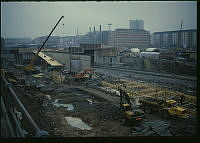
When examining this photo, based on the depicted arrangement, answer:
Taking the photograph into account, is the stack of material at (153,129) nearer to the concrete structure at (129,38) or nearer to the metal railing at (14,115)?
the metal railing at (14,115)

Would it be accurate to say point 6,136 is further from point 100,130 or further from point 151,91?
point 151,91

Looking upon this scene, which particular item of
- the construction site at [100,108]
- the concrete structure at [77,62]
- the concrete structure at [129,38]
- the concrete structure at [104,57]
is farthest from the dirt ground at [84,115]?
the concrete structure at [129,38]

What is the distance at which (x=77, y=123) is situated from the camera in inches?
400

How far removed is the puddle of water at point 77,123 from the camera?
380 inches

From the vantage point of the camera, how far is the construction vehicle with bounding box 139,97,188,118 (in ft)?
33.2

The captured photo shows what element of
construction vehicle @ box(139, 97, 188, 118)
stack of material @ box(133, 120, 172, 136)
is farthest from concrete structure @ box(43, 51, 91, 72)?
stack of material @ box(133, 120, 172, 136)

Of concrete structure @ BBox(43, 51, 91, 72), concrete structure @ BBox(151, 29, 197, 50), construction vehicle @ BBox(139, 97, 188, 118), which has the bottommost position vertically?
construction vehicle @ BBox(139, 97, 188, 118)

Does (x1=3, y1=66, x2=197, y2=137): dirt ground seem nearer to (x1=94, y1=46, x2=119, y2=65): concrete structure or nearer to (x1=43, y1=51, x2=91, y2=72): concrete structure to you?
(x1=43, y1=51, x2=91, y2=72): concrete structure

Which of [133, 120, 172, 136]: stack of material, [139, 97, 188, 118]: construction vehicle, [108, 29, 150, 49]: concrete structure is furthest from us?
[108, 29, 150, 49]: concrete structure

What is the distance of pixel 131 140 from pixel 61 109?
19.4 ft

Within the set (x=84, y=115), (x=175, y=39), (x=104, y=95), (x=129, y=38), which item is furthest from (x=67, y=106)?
(x=175, y=39)

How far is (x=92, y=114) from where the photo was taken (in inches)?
439

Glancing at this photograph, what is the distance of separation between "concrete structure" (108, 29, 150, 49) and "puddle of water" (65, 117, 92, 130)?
61.2 m

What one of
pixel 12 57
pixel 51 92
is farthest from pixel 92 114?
pixel 12 57
